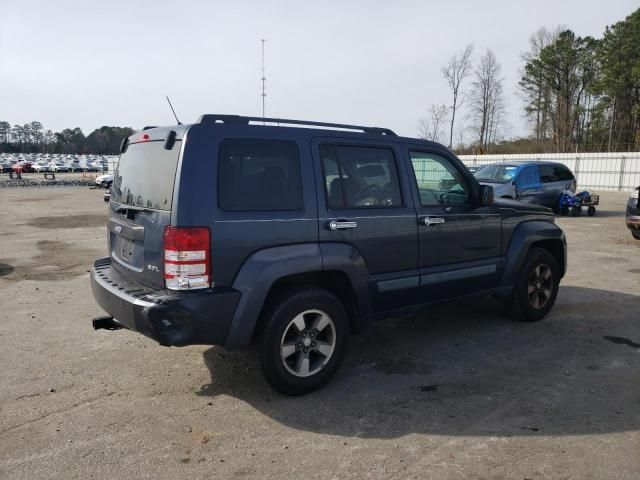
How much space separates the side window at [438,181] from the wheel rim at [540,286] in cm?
144

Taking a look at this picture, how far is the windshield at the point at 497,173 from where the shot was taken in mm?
14797

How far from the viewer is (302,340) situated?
153 inches

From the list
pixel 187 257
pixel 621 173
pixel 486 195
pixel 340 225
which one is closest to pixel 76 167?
pixel 621 173

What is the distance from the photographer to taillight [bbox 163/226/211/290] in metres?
3.31

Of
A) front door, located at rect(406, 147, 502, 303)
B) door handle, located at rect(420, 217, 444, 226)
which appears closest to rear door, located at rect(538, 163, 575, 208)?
front door, located at rect(406, 147, 502, 303)

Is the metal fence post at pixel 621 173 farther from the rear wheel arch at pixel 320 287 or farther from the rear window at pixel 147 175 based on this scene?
the rear window at pixel 147 175

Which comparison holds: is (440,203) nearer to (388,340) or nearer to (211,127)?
(388,340)

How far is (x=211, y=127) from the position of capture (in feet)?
11.5

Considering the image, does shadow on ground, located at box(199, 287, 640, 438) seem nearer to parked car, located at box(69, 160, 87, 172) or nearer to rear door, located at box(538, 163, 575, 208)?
rear door, located at box(538, 163, 575, 208)

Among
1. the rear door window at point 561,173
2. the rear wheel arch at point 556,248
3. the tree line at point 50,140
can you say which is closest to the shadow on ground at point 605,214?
the rear door window at point 561,173

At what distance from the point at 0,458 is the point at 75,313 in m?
3.08

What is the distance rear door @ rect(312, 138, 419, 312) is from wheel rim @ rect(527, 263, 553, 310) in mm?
1898

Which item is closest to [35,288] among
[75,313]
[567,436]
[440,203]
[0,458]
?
[75,313]

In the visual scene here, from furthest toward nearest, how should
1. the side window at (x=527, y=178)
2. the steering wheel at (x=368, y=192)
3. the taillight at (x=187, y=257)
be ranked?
the side window at (x=527, y=178)
the steering wheel at (x=368, y=192)
the taillight at (x=187, y=257)
